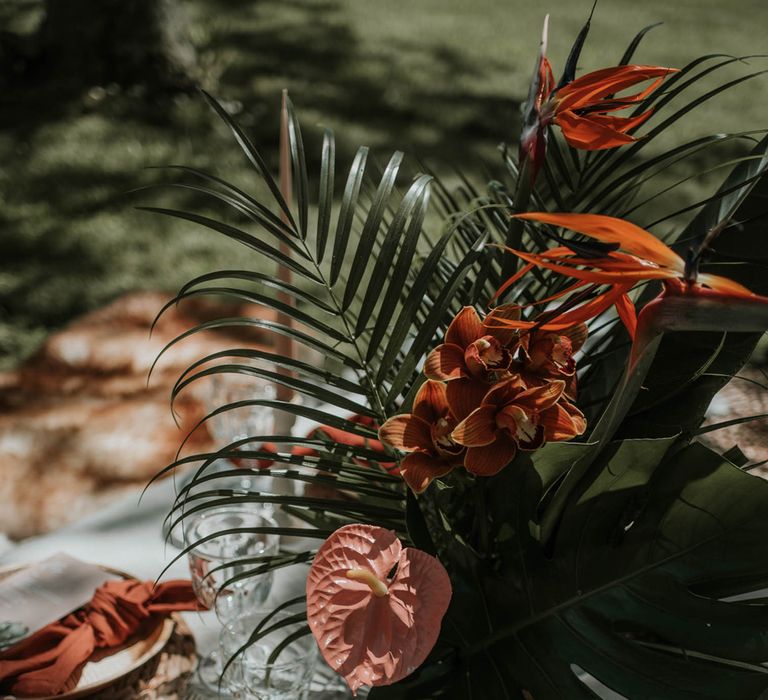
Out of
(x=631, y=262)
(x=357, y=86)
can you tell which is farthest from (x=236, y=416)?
(x=357, y=86)

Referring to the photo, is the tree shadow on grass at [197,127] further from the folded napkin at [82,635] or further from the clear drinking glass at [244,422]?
the folded napkin at [82,635]

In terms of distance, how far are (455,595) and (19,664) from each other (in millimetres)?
472

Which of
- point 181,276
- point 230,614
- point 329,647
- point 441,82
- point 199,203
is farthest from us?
point 441,82

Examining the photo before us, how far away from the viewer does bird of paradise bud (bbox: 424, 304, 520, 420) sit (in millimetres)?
616

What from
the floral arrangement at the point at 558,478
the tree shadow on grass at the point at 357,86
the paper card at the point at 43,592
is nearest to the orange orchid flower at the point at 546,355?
the floral arrangement at the point at 558,478

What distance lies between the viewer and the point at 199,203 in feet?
11.5

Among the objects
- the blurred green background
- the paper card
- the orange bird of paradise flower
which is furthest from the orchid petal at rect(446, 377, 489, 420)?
the blurred green background

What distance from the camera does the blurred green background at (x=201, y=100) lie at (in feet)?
10.8

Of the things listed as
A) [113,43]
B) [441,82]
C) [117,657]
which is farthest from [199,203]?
[117,657]

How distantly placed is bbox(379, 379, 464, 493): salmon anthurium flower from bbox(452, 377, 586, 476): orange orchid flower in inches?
1.0

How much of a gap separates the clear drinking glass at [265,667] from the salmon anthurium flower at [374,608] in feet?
0.79

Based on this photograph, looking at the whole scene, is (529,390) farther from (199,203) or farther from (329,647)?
(199,203)

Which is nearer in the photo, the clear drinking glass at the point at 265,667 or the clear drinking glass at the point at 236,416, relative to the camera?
the clear drinking glass at the point at 265,667

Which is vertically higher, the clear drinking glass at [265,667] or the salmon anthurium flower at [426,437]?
the salmon anthurium flower at [426,437]
